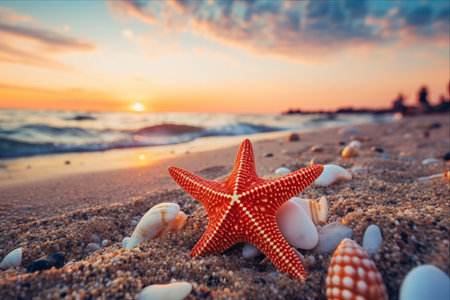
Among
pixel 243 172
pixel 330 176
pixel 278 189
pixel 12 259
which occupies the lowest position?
pixel 12 259

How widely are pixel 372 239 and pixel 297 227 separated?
0.61 meters

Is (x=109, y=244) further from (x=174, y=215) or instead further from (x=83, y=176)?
(x=83, y=176)

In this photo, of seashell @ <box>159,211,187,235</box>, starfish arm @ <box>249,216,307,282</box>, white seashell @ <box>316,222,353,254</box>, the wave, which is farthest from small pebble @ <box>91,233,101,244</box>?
the wave

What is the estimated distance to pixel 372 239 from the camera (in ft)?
6.66

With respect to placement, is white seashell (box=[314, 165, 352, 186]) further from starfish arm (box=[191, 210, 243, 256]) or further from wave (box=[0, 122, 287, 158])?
wave (box=[0, 122, 287, 158])

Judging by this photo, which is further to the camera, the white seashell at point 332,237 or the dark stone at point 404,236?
the white seashell at point 332,237

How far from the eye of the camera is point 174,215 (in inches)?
107

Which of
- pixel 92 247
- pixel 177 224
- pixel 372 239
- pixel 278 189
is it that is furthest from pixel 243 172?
pixel 92 247

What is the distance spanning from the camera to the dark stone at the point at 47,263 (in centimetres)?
218

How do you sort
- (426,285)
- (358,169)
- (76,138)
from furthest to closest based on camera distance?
1. (76,138)
2. (358,169)
3. (426,285)

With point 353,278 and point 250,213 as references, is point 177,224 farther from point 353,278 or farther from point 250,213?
point 353,278

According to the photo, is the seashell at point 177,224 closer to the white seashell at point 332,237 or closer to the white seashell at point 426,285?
the white seashell at point 332,237

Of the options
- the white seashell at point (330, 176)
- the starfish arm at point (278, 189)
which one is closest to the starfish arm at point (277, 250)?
the starfish arm at point (278, 189)

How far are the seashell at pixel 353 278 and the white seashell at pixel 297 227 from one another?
464 mm
